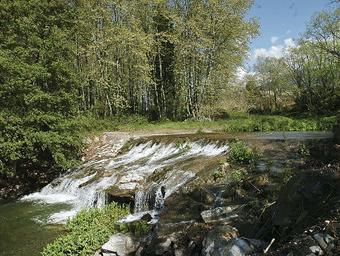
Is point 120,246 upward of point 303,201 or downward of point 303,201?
downward

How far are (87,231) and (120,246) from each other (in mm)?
2002

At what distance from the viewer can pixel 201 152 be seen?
16.9 m

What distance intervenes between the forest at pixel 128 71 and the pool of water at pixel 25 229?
9.59 ft

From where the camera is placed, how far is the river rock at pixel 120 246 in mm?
9984

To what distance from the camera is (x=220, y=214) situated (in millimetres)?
9203

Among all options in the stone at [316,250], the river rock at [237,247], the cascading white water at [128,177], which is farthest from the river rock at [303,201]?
the cascading white water at [128,177]

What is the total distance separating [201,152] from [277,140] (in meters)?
2.99

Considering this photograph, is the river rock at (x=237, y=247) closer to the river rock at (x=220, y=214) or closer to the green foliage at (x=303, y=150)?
the river rock at (x=220, y=214)

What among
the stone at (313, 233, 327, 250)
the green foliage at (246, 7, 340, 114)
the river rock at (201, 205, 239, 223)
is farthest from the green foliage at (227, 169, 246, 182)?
the green foliage at (246, 7, 340, 114)

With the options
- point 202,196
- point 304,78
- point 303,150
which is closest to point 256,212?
point 202,196

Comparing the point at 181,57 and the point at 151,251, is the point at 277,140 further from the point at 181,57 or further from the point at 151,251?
the point at 181,57

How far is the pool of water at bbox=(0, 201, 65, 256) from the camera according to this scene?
1148cm

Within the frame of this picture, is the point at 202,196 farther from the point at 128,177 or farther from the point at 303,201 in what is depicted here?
the point at 128,177

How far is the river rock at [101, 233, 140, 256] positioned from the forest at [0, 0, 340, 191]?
8.97m
